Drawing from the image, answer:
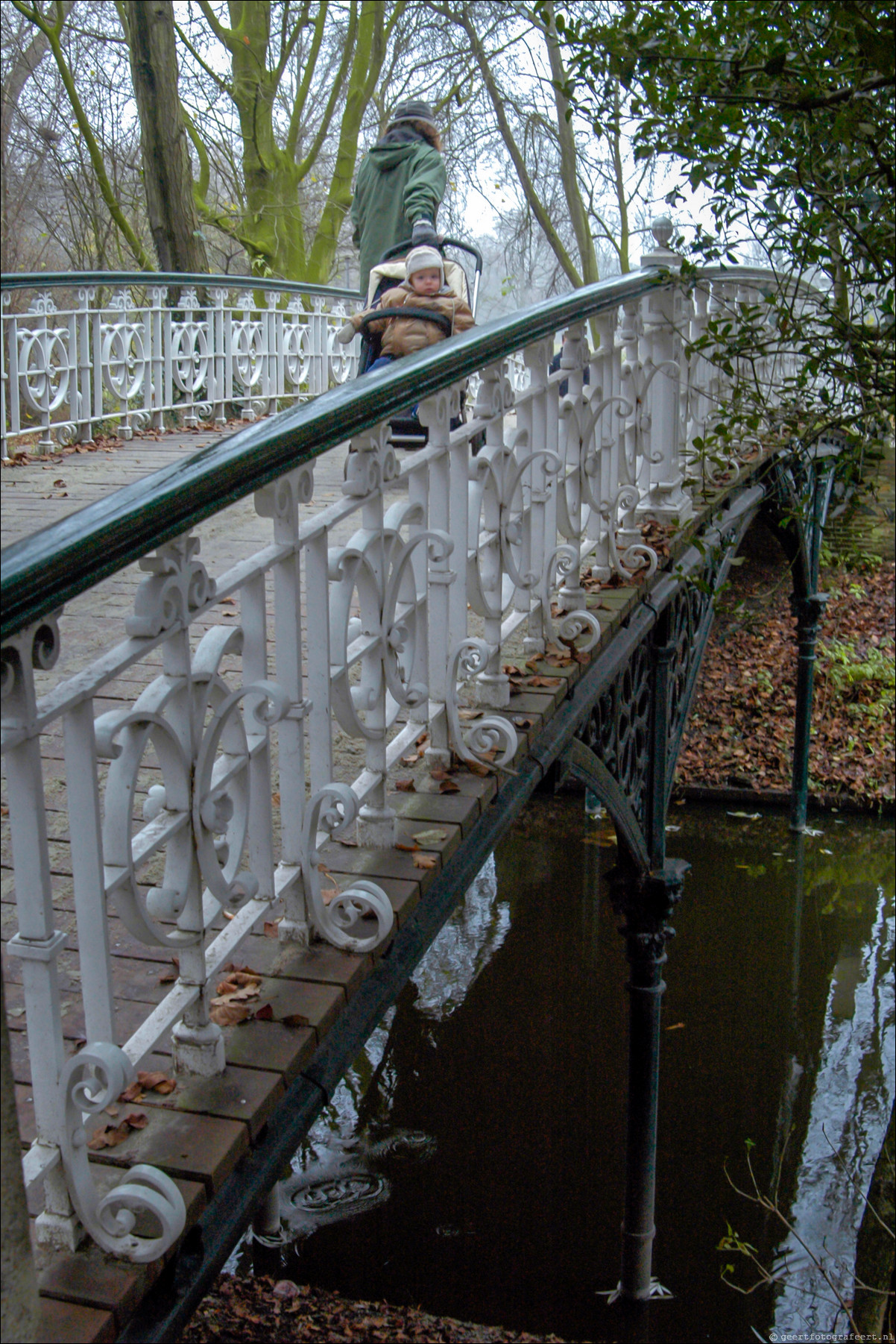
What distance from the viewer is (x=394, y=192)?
23.3ft

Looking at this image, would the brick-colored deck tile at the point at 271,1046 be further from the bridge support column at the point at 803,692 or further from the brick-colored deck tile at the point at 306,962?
the bridge support column at the point at 803,692

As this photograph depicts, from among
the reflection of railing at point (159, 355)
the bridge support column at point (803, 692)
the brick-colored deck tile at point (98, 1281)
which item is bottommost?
the bridge support column at point (803, 692)

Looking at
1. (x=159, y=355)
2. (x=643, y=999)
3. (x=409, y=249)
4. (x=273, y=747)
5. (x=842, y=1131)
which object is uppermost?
(x=409, y=249)

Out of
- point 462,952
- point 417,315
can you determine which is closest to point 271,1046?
point 417,315

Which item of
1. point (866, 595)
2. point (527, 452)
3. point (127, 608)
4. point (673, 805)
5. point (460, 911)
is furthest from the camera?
point (866, 595)

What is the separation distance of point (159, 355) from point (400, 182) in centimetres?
342

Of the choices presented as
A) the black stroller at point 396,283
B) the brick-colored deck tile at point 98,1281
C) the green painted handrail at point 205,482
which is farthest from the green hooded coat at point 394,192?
the brick-colored deck tile at point 98,1281

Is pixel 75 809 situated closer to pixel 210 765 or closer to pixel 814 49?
pixel 210 765

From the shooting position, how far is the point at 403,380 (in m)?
2.47

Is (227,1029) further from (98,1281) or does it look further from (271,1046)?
(98,1281)

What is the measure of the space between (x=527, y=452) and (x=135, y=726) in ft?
6.90

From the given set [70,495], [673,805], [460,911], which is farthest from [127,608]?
[673,805]

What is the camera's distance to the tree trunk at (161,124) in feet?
36.8

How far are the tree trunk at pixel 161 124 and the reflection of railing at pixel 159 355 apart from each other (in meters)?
0.59
